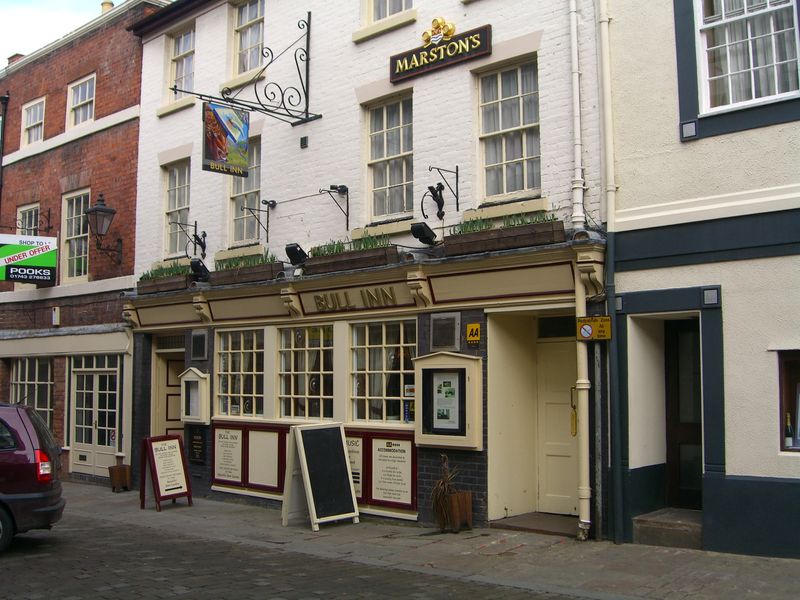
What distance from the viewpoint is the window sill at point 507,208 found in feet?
34.0

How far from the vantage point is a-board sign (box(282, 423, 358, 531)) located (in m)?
11.3

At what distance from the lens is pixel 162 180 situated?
1634 cm

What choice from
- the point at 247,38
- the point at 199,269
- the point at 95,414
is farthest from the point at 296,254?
the point at 95,414

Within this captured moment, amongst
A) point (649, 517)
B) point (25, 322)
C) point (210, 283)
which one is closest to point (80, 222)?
point (25, 322)

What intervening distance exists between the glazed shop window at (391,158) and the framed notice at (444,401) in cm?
249

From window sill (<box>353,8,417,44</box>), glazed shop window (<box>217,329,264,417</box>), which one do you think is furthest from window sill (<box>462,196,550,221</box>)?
glazed shop window (<box>217,329,264,417</box>)

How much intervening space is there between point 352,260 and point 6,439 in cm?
491

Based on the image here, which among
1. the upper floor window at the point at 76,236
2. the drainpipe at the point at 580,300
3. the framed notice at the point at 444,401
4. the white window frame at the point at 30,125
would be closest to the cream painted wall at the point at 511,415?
the framed notice at the point at 444,401

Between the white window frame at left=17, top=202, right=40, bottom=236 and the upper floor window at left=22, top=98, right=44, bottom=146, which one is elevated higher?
the upper floor window at left=22, top=98, right=44, bottom=146

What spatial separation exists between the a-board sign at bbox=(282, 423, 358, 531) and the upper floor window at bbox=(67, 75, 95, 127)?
1027 cm

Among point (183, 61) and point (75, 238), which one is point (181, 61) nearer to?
point (183, 61)

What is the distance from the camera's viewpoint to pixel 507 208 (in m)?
10.7

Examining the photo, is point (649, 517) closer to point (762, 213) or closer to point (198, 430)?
point (762, 213)

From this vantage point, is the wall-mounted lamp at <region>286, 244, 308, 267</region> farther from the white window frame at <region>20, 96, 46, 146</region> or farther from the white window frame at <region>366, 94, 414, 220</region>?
the white window frame at <region>20, 96, 46, 146</region>
